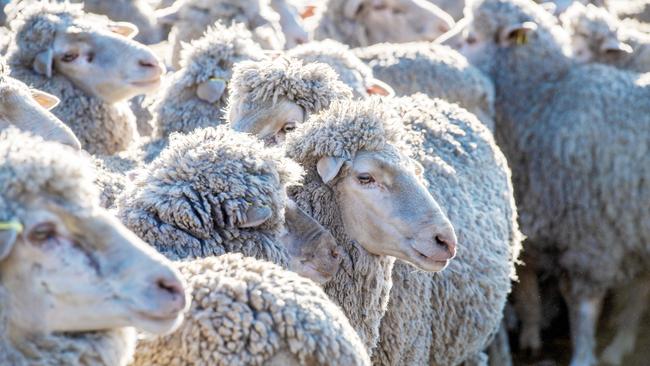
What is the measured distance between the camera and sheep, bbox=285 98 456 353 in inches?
139

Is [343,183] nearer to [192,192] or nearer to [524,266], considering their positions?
[192,192]

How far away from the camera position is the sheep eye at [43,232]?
2256 mm

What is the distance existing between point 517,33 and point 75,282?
→ 4.98 m

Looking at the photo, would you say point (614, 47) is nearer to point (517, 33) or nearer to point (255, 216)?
point (517, 33)

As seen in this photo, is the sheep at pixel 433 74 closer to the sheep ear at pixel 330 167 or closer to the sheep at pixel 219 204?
the sheep ear at pixel 330 167

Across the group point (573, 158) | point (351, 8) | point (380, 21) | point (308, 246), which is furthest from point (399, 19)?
point (308, 246)

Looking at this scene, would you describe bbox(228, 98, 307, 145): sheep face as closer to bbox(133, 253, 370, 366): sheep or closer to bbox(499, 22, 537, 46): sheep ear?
bbox(133, 253, 370, 366): sheep

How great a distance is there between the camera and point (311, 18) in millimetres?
8844

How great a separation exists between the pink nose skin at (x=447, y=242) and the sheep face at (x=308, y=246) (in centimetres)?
36

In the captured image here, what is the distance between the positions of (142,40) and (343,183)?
488 centimetres

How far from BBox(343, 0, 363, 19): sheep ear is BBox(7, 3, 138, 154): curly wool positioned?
305 cm

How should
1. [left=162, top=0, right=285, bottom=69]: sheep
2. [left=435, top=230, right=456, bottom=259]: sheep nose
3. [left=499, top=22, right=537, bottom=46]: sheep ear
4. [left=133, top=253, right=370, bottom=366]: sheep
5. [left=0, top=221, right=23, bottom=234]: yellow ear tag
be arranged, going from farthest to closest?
[left=162, top=0, right=285, bottom=69]: sheep < [left=499, top=22, right=537, bottom=46]: sheep ear < [left=435, top=230, right=456, bottom=259]: sheep nose < [left=133, top=253, right=370, bottom=366]: sheep < [left=0, top=221, right=23, bottom=234]: yellow ear tag

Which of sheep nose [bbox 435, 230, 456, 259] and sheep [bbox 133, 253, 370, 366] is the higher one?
sheep [bbox 133, 253, 370, 366]

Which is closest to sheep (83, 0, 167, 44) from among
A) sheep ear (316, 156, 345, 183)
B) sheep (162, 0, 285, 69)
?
sheep (162, 0, 285, 69)
